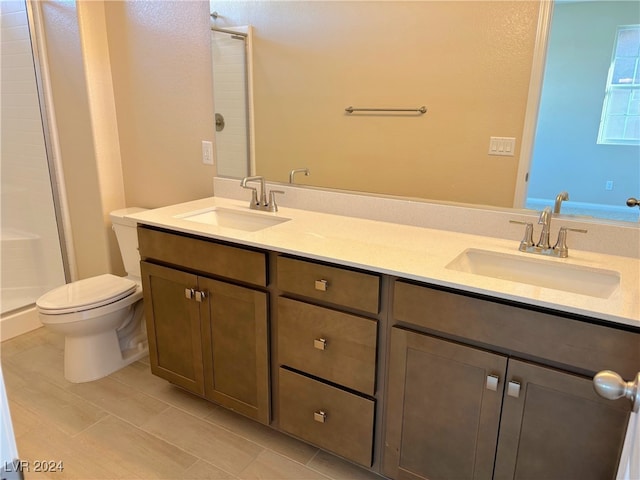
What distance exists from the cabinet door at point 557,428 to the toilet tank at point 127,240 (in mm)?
2073

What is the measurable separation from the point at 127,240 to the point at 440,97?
6.09ft

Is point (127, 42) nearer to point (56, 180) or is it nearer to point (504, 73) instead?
point (56, 180)

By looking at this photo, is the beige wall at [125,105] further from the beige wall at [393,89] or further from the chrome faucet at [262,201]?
the chrome faucet at [262,201]

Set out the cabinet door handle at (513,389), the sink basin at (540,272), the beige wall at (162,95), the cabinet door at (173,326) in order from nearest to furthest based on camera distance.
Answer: the cabinet door handle at (513,389) < the sink basin at (540,272) < the cabinet door at (173,326) < the beige wall at (162,95)

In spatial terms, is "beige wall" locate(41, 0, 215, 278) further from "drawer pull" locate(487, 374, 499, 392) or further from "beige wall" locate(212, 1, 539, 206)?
"drawer pull" locate(487, 374, 499, 392)

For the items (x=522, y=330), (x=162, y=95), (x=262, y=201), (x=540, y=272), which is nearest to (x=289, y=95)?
(x=262, y=201)

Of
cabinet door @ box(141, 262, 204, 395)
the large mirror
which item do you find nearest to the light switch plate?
the large mirror

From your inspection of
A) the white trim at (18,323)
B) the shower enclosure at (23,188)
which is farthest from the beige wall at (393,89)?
the white trim at (18,323)

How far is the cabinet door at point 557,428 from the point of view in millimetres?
1159

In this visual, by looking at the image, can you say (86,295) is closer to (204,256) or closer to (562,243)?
(204,256)

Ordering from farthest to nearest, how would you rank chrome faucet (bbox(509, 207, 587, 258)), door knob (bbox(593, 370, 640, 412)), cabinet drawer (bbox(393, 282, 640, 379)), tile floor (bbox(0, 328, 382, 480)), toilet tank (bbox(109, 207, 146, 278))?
toilet tank (bbox(109, 207, 146, 278)), tile floor (bbox(0, 328, 382, 480)), chrome faucet (bbox(509, 207, 587, 258)), cabinet drawer (bbox(393, 282, 640, 379)), door knob (bbox(593, 370, 640, 412))

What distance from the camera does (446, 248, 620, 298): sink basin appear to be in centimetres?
139

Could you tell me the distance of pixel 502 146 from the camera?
1.67 metres

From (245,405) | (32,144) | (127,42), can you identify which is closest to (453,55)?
(245,405)
